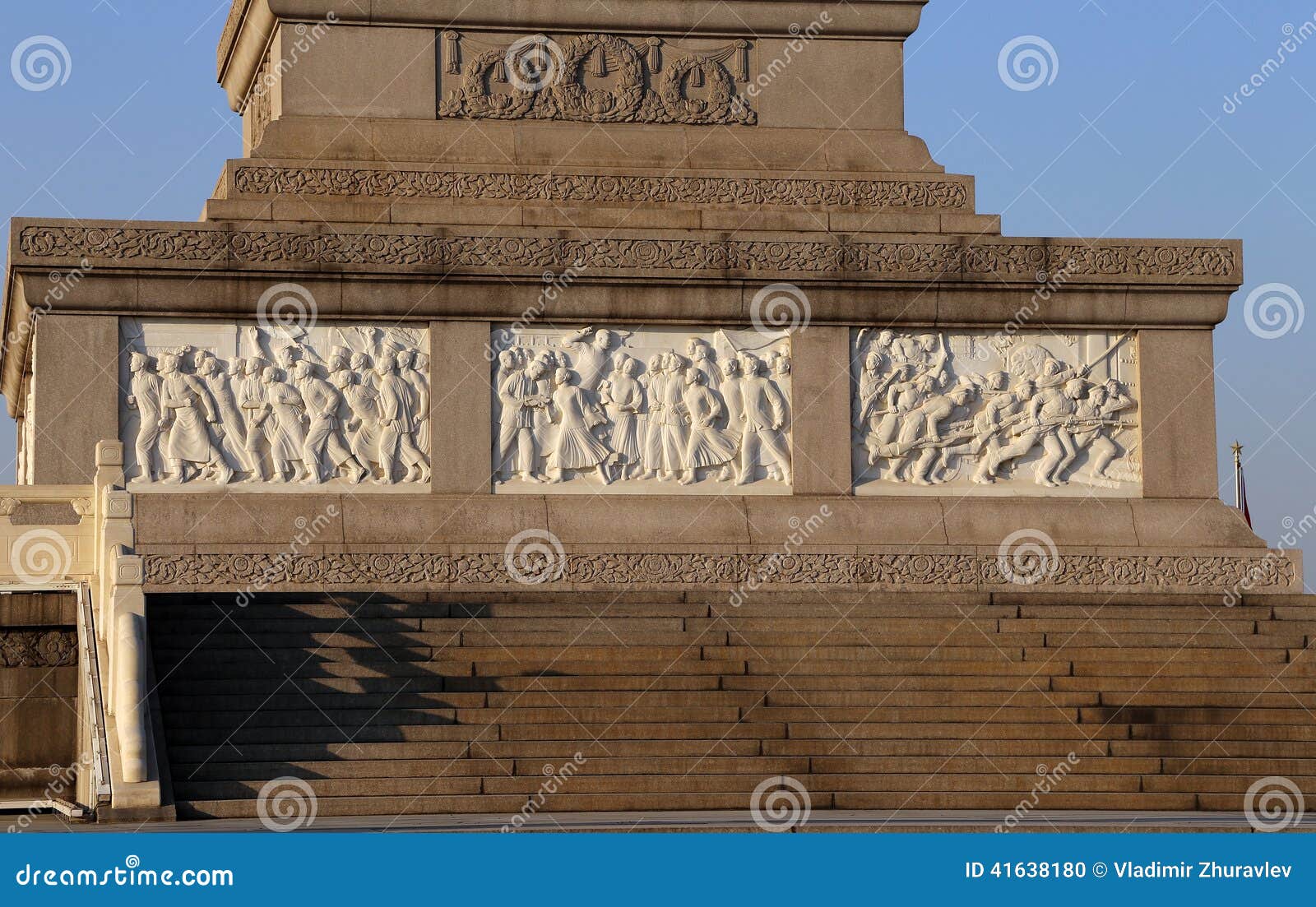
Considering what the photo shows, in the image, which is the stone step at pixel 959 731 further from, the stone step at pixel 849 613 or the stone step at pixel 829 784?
the stone step at pixel 849 613

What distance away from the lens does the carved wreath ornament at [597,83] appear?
74.8 feet

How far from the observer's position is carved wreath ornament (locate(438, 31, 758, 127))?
898 inches

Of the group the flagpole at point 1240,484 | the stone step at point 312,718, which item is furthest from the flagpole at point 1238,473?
the stone step at point 312,718

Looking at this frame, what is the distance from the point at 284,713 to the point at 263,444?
4.78m

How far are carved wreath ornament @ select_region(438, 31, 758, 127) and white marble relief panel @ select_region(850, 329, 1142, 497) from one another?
10.1ft

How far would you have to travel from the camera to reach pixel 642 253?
2159 cm

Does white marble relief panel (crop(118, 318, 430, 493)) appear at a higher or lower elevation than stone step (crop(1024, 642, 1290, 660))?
higher

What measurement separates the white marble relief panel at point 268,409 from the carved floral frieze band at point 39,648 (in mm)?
3193

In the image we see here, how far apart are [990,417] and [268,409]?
6.58 metres

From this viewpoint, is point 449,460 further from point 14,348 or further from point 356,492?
point 14,348

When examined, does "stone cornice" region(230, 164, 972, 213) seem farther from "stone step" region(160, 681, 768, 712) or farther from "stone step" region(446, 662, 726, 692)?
"stone step" region(160, 681, 768, 712)

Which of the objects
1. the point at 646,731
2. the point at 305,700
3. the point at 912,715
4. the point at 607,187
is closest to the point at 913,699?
the point at 912,715

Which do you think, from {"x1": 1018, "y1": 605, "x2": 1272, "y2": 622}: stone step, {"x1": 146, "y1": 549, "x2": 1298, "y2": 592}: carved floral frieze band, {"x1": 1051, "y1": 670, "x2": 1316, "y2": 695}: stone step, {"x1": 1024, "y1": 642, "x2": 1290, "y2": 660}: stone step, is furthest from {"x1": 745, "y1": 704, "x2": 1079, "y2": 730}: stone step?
{"x1": 146, "y1": 549, "x2": 1298, "y2": 592}: carved floral frieze band

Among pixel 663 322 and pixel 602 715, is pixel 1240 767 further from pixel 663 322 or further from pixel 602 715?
pixel 663 322
